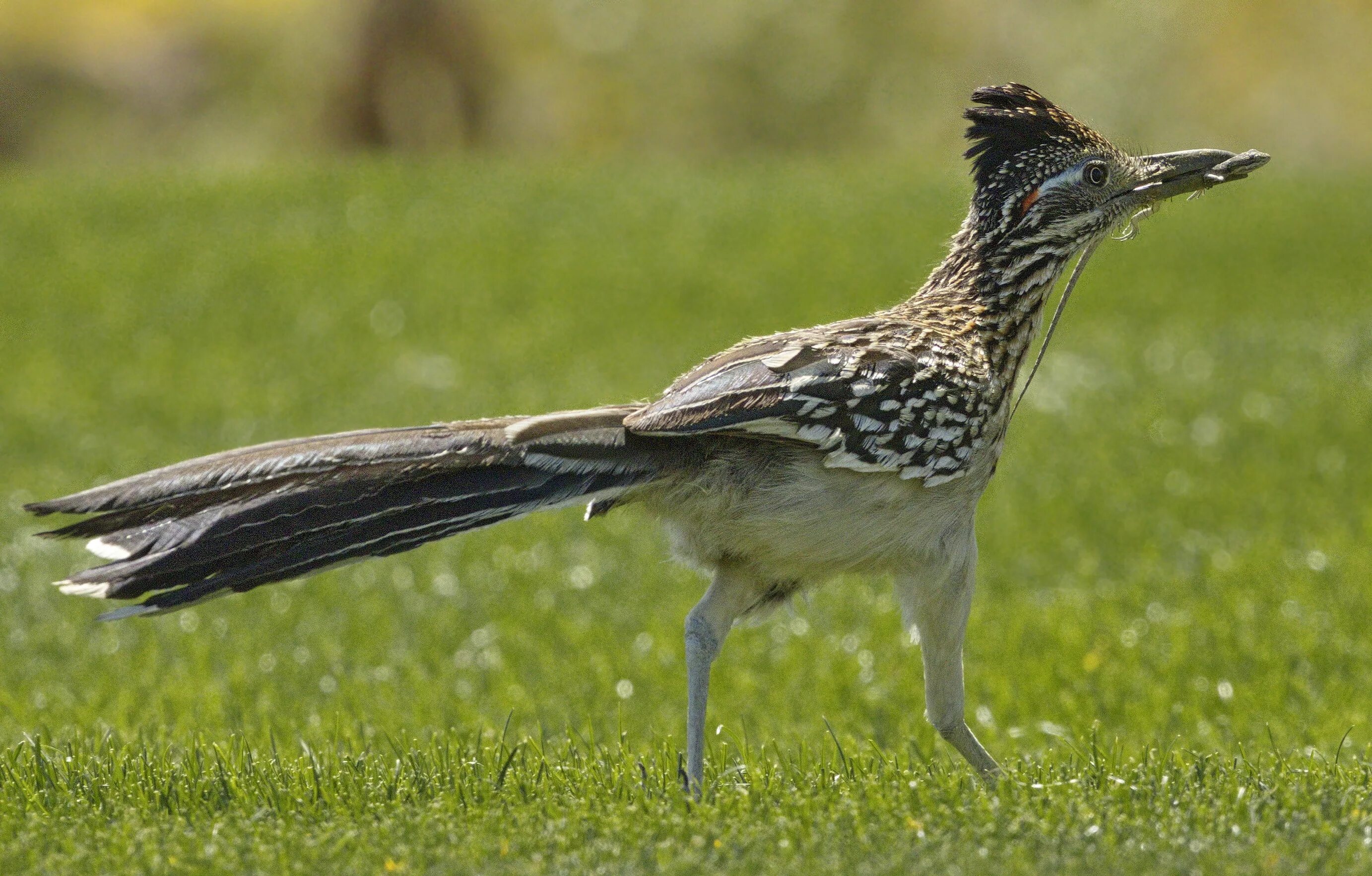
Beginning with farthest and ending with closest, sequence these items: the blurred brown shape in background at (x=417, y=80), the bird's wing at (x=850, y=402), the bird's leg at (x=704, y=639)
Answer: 1. the blurred brown shape in background at (x=417, y=80)
2. the bird's leg at (x=704, y=639)
3. the bird's wing at (x=850, y=402)

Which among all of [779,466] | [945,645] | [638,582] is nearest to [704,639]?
[779,466]

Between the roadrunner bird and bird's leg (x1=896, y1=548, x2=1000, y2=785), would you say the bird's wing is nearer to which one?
the roadrunner bird

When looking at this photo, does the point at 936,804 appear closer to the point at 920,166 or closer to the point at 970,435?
the point at 970,435

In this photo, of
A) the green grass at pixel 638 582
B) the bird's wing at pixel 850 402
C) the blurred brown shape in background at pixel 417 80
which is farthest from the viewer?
the blurred brown shape in background at pixel 417 80

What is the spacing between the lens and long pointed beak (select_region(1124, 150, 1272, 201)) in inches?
234

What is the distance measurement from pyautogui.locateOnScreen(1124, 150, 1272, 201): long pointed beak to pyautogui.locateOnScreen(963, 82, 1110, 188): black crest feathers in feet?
0.68

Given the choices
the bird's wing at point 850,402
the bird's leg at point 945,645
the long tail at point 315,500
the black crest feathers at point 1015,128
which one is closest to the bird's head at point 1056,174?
the black crest feathers at point 1015,128

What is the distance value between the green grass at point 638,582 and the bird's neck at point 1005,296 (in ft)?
4.84

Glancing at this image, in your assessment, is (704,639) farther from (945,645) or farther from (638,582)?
(638,582)

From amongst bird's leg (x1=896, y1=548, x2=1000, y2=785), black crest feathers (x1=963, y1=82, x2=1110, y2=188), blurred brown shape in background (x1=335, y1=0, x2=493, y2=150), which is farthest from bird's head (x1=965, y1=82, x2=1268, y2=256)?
blurred brown shape in background (x1=335, y1=0, x2=493, y2=150)

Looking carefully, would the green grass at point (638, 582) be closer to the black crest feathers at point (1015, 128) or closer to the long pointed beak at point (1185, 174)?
the long pointed beak at point (1185, 174)

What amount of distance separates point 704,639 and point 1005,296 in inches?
65.5

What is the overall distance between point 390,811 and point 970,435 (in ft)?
7.46

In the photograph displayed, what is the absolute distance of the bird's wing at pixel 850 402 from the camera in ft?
17.2
